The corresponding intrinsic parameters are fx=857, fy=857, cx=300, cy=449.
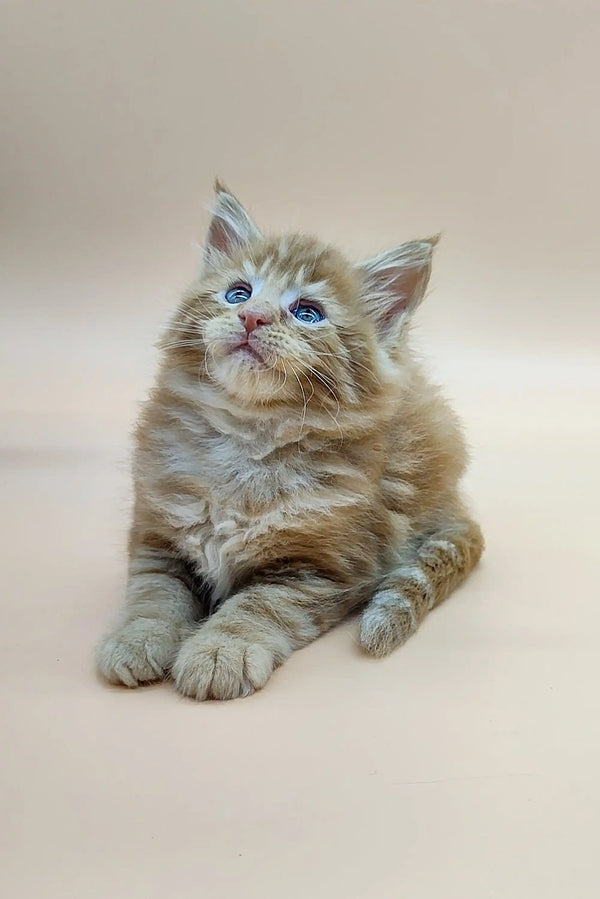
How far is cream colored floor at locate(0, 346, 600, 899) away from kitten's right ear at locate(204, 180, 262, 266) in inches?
31.0

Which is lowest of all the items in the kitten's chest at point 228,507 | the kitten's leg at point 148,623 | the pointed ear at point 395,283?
the kitten's leg at point 148,623

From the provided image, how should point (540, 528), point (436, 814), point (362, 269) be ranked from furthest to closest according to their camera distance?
point (540, 528)
point (362, 269)
point (436, 814)

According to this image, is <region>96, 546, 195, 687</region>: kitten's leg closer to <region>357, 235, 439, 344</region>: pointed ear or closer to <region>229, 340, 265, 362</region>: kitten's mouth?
<region>229, 340, 265, 362</region>: kitten's mouth

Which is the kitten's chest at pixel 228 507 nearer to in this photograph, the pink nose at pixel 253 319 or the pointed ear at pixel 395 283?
the pink nose at pixel 253 319

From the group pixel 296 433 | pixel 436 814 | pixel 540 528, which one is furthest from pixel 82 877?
pixel 540 528

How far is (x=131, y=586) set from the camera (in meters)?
1.76

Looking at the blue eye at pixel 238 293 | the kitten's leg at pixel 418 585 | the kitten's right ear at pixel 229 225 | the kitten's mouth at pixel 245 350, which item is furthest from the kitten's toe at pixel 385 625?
the kitten's right ear at pixel 229 225

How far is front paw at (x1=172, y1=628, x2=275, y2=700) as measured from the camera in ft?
4.68

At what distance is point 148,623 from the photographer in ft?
5.15

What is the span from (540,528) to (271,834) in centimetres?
145

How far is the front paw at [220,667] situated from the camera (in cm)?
143

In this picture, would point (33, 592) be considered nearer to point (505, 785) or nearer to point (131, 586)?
point (131, 586)

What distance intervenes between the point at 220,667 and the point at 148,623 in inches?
8.1

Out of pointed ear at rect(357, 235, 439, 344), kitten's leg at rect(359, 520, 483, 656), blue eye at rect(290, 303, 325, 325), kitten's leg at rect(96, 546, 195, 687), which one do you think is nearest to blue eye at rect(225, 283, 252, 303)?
blue eye at rect(290, 303, 325, 325)
